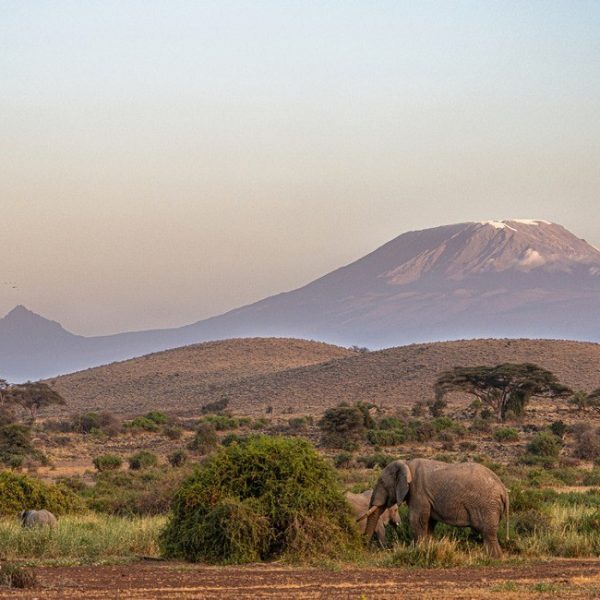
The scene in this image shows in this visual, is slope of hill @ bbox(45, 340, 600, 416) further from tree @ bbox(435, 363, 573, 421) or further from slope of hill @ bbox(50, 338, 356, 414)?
tree @ bbox(435, 363, 573, 421)

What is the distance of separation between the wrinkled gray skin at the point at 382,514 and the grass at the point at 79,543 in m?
2.87

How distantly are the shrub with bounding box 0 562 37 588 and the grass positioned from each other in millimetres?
1796

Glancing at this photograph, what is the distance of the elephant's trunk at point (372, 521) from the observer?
16.4 metres

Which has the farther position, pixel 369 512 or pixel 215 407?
pixel 215 407

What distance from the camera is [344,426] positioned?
47.7 meters

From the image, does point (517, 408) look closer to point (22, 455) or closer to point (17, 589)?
point (22, 455)

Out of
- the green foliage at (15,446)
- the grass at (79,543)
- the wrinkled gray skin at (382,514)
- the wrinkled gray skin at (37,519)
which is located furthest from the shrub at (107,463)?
the wrinkled gray skin at (382,514)

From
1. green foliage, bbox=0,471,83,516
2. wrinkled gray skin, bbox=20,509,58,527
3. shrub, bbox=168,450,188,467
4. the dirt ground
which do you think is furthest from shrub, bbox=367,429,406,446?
the dirt ground

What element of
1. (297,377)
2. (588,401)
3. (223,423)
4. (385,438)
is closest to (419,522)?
(385,438)

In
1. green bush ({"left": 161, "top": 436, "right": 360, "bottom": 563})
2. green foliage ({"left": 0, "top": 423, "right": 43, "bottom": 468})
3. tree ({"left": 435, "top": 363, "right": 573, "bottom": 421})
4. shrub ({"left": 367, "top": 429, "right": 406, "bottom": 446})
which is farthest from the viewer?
tree ({"left": 435, "top": 363, "right": 573, "bottom": 421})

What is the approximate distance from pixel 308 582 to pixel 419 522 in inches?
118

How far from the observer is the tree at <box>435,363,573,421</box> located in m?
58.8

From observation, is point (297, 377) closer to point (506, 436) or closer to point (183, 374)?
point (183, 374)

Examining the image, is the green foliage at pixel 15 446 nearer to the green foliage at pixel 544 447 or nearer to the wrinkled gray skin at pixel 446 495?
the green foliage at pixel 544 447
